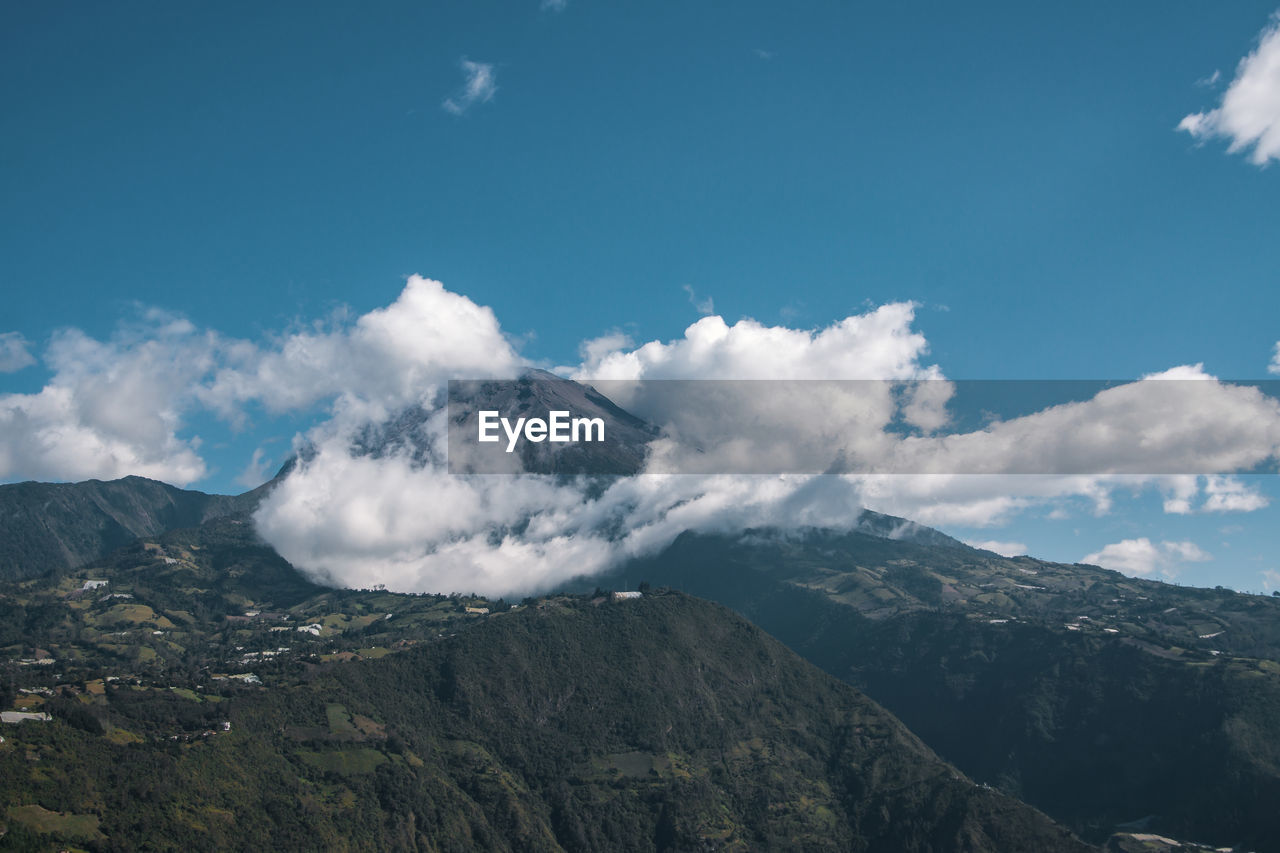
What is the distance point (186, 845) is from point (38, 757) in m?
38.3

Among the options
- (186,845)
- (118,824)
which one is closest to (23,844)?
(118,824)

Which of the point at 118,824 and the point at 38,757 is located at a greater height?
the point at 38,757

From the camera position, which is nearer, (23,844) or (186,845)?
(23,844)

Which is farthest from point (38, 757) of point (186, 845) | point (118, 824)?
point (186, 845)

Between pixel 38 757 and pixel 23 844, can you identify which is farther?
pixel 38 757

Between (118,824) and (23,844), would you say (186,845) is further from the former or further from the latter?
(23,844)

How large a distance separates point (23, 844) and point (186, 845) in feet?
116

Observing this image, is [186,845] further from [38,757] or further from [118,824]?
[38,757]

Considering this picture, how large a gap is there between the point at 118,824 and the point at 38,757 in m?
25.7

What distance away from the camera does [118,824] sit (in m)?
191

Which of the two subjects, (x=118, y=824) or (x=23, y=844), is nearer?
(x=23, y=844)

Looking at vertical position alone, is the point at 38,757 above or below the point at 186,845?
above

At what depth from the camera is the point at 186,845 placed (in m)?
198
